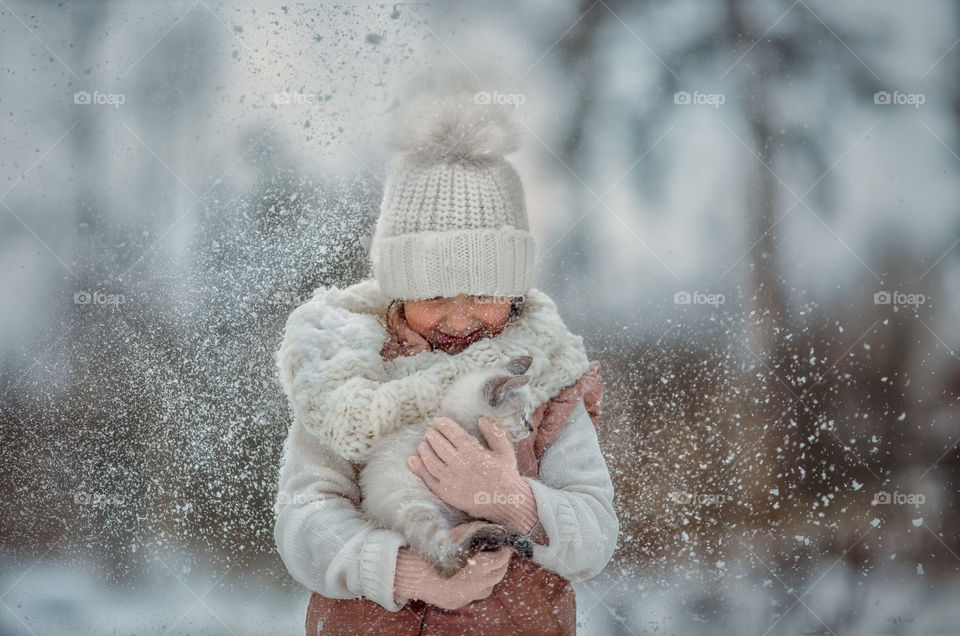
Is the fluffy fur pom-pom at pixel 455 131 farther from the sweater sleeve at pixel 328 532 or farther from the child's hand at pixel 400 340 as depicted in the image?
the sweater sleeve at pixel 328 532

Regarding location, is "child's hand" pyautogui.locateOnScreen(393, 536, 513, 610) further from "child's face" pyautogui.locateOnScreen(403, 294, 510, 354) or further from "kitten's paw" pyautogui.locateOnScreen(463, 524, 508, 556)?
"child's face" pyautogui.locateOnScreen(403, 294, 510, 354)

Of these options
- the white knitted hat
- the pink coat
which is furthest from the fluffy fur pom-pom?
the pink coat

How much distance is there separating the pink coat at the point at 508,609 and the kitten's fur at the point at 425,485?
1.6 inches

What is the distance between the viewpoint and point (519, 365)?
74 centimetres

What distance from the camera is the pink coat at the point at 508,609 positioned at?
30.3 inches

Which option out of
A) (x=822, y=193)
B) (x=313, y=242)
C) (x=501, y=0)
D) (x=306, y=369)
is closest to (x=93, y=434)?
(x=313, y=242)

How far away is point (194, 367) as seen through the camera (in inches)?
53.9

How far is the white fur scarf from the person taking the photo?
733 millimetres

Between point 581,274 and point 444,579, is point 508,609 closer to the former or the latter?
point 444,579

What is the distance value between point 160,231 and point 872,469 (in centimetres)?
136

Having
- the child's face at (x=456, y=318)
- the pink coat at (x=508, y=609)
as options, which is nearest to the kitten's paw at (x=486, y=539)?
the pink coat at (x=508, y=609)

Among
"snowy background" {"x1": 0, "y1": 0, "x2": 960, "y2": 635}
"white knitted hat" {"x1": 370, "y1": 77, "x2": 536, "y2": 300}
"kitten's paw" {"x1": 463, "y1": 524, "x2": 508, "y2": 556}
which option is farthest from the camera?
"snowy background" {"x1": 0, "y1": 0, "x2": 960, "y2": 635}

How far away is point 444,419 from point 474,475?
6 centimetres

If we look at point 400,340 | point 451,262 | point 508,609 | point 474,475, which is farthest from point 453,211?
point 508,609
